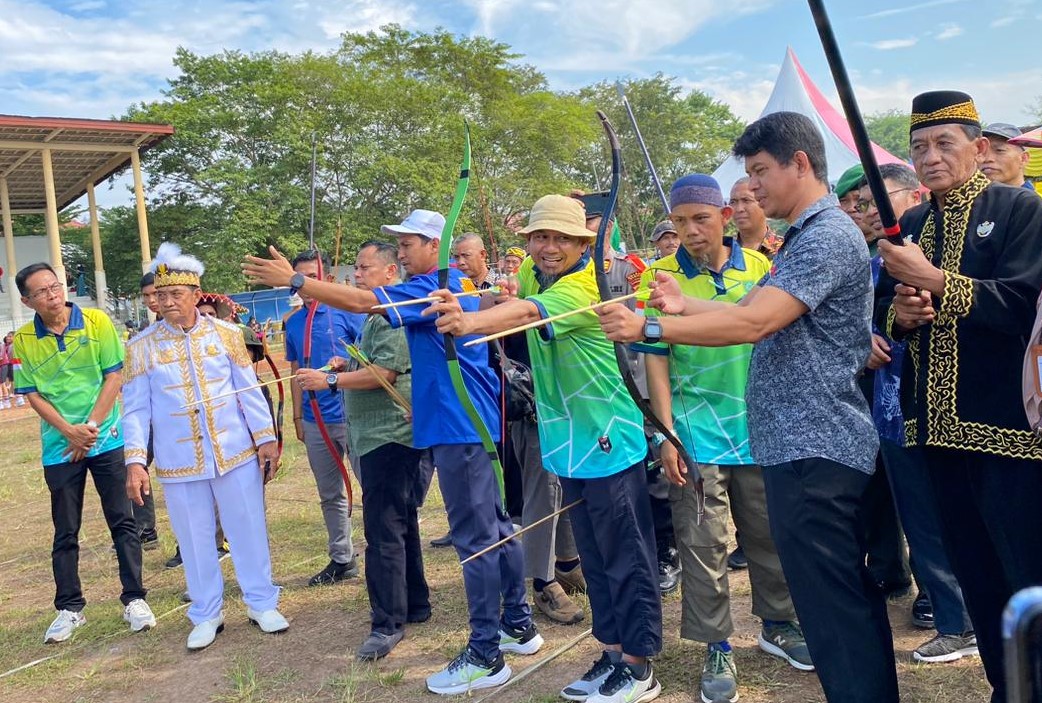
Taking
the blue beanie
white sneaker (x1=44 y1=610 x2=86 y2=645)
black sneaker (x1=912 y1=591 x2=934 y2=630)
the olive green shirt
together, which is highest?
the blue beanie

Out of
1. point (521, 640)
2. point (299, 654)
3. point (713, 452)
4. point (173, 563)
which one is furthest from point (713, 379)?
point (173, 563)

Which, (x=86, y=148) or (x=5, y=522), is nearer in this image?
(x=5, y=522)

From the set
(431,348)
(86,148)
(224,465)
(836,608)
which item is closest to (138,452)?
(224,465)

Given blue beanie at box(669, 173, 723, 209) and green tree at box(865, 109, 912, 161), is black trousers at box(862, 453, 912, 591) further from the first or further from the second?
green tree at box(865, 109, 912, 161)

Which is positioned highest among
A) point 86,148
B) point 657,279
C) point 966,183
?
point 86,148

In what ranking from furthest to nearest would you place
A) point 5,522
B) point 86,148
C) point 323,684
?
point 86,148 → point 5,522 → point 323,684

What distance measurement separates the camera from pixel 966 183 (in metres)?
2.55

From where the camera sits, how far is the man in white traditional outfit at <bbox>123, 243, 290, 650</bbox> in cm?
412

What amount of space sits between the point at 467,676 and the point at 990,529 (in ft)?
6.80

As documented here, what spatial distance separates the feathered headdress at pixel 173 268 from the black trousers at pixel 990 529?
3.54 meters

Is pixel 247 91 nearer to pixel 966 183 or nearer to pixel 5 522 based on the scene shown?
pixel 5 522

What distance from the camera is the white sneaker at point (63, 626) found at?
432cm

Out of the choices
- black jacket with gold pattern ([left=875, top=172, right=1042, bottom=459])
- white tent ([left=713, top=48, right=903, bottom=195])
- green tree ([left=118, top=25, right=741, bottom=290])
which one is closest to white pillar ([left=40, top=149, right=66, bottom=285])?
green tree ([left=118, top=25, right=741, bottom=290])

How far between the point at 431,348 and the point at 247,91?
1120 inches
